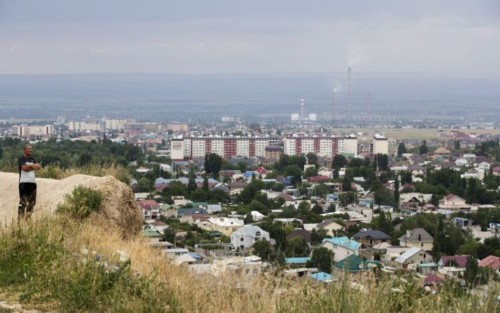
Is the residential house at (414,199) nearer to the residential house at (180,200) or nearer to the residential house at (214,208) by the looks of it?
the residential house at (214,208)

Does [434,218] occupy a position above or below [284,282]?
below

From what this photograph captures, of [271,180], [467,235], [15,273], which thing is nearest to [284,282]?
[15,273]

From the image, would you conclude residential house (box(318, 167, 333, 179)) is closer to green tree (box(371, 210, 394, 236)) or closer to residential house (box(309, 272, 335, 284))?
green tree (box(371, 210, 394, 236))

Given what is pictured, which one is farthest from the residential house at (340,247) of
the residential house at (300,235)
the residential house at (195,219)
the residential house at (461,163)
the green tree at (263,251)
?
the residential house at (461,163)

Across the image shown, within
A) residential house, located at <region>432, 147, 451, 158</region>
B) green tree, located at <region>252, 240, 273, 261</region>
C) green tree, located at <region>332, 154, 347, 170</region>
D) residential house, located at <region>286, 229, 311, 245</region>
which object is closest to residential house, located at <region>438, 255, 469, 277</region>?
green tree, located at <region>252, 240, 273, 261</region>

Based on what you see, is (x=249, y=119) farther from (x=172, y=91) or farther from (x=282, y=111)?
(x=172, y=91)

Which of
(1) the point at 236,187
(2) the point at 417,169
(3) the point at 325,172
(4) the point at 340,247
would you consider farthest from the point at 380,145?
(4) the point at 340,247
